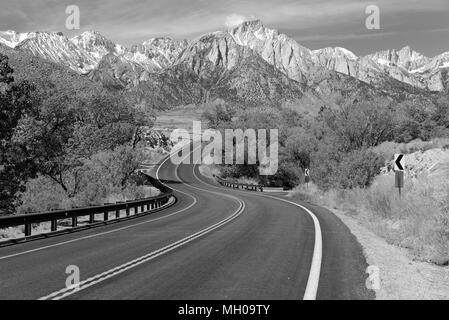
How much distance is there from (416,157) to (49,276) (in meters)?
29.0

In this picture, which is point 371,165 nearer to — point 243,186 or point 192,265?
point 192,265

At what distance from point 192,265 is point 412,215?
28.2 feet

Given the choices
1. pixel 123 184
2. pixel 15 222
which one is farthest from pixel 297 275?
pixel 123 184

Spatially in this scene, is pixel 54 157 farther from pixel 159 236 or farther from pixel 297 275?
pixel 297 275

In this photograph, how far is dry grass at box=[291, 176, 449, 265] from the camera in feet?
39.1

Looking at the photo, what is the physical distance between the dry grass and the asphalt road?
61.1 inches

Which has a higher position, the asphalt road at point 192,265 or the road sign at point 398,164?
the road sign at point 398,164

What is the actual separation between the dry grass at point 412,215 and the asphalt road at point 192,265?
1551 mm

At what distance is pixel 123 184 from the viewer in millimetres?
42812

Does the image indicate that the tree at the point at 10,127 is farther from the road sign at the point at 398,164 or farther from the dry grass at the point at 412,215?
the road sign at the point at 398,164

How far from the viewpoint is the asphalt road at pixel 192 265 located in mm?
7633

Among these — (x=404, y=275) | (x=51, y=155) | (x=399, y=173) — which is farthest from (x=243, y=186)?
(x=404, y=275)

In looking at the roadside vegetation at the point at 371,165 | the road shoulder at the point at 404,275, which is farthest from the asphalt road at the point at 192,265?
the roadside vegetation at the point at 371,165

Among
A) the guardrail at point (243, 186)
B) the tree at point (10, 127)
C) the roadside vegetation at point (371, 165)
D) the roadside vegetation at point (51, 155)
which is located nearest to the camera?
the roadside vegetation at point (371, 165)
